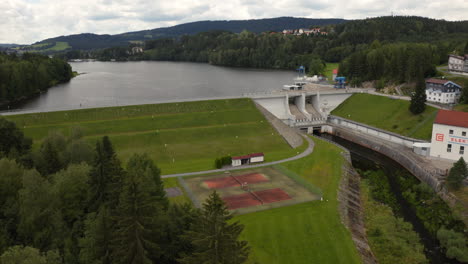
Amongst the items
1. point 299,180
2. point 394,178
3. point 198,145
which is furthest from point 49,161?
point 394,178

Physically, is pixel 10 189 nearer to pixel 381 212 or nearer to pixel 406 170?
pixel 381 212

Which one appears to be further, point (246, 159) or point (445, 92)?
point (445, 92)

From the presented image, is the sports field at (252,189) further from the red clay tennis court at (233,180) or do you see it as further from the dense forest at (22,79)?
the dense forest at (22,79)

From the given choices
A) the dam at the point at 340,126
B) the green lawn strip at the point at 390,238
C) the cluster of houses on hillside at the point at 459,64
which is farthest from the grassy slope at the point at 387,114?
the green lawn strip at the point at 390,238

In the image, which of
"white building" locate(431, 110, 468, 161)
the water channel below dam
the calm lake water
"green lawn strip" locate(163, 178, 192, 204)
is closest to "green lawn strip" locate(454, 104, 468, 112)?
"white building" locate(431, 110, 468, 161)

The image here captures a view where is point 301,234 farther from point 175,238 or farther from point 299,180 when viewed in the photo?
point 299,180
